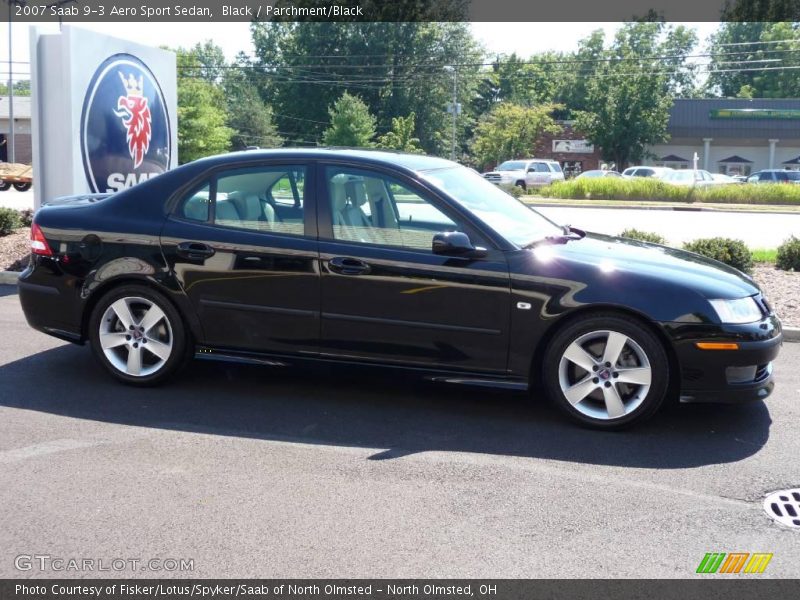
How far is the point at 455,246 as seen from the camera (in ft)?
18.2

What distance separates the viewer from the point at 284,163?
242 inches

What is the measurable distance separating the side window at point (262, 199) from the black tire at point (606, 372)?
187 cm

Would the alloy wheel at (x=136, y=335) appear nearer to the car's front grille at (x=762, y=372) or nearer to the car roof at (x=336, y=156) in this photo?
the car roof at (x=336, y=156)

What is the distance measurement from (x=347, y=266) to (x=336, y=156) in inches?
31.3

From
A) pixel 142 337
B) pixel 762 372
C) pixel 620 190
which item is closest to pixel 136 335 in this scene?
pixel 142 337

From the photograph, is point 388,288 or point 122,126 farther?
point 122,126

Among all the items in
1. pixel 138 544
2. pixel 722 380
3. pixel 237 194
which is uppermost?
pixel 237 194

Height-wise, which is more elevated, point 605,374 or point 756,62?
point 756,62

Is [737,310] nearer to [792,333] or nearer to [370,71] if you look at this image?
[792,333]

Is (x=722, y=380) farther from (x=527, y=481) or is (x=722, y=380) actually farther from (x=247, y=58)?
(x=247, y=58)

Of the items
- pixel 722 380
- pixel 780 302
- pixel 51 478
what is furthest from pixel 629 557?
pixel 780 302

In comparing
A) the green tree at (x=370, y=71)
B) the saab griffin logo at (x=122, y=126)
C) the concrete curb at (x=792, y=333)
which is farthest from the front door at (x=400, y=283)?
the green tree at (x=370, y=71)

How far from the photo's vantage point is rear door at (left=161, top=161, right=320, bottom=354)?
5969 mm

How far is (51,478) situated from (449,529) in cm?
209
